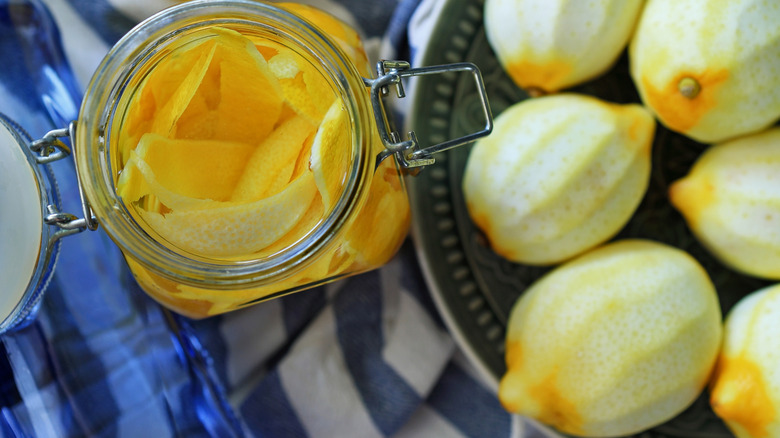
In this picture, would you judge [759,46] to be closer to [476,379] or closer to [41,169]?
[476,379]

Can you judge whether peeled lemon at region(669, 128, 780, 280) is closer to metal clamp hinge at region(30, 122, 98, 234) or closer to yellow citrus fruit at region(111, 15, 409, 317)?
yellow citrus fruit at region(111, 15, 409, 317)

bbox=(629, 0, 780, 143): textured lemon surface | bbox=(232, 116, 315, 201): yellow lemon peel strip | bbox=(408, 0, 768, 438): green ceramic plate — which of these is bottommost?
bbox=(408, 0, 768, 438): green ceramic plate

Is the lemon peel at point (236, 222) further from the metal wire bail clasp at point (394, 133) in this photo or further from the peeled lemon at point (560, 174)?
the peeled lemon at point (560, 174)

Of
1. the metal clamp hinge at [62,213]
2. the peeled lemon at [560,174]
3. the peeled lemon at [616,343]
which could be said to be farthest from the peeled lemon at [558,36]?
the metal clamp hinge at [62,213]

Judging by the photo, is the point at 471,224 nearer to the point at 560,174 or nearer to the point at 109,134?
the point at 560,174

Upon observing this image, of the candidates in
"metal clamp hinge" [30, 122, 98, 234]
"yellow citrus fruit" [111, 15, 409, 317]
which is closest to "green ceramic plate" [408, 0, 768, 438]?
"yellow citrus fruit" [111, 15, 409, 317]

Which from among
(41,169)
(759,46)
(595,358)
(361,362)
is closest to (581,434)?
(595,358)
